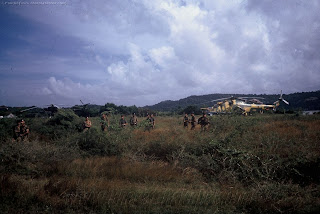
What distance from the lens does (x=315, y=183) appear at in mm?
5320

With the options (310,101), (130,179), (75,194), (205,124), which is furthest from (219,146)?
(310,101)

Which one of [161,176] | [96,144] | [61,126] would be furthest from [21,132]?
[161,176]

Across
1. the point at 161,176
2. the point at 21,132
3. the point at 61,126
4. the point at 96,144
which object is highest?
the point at 61,126

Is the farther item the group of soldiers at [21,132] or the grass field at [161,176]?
the group of soldiers at [21,132]

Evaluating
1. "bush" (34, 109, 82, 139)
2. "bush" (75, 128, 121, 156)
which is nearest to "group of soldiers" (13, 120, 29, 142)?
"bush" (34, 109, 82, 139)

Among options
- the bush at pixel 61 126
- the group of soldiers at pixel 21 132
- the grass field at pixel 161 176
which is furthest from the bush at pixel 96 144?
the group of soldiers at pixel 21 132

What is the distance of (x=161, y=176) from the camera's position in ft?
19.8

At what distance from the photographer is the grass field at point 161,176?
428 cm

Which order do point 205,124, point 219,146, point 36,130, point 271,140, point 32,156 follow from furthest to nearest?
1. point 205,124
2. point 36,130
3. point 271,140
4. point 219,146
5. point 32,156

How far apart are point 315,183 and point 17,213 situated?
7.29 m

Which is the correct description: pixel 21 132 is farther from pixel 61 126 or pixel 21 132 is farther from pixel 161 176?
pixel 161 176

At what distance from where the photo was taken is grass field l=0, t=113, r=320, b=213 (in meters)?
4.28

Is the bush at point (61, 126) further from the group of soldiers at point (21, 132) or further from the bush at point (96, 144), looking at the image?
the bush at point (96, 144)

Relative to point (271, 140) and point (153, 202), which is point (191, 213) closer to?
point (153, 202)
